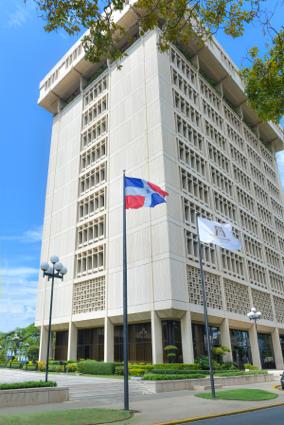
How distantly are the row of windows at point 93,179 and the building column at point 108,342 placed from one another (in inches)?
614

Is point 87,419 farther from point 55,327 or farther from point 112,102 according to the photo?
point 112,102

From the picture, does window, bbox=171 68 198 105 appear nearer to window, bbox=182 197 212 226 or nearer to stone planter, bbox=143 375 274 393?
window, bbox=182 197 212 226

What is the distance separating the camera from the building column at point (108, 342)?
112 feet

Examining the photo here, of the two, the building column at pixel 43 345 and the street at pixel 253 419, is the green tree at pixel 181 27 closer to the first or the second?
the street at pixel 253 419

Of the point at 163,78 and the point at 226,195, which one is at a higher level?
the point at 163,78

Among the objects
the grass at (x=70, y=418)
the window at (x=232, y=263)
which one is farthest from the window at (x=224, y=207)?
the grass at (x=70, y=418)

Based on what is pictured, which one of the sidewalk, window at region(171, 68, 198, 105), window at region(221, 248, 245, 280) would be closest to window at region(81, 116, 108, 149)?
window at region(171, 68, 198, 105)

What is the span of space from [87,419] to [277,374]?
2856 centimetres

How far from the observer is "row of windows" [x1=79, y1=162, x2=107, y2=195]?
41562mm

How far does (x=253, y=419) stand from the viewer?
37.7ft

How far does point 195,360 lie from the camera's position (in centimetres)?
3194

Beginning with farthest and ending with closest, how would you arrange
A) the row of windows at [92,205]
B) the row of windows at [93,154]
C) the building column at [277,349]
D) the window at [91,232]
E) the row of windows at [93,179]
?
the building column at [277,349] < the row of windows at [93,154] < the row of windows at [93,179] < the row of windows at [92,205] < the window at [91,232]

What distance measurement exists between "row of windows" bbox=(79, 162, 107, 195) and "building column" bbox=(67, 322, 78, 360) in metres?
15.6

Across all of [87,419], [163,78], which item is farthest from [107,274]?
[87,419]
